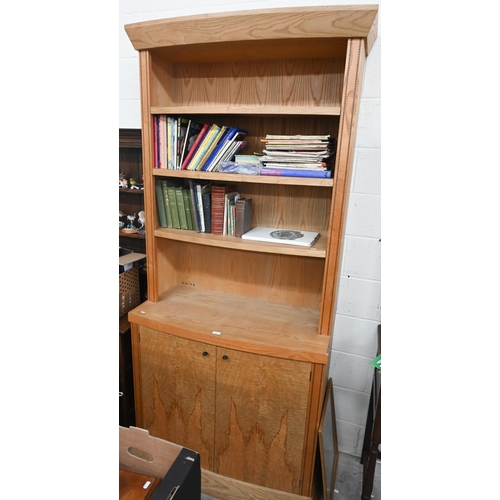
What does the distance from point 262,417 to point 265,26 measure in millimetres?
1645

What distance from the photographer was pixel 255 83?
1725 mm

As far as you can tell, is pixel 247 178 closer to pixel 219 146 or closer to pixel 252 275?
pixel 219 146

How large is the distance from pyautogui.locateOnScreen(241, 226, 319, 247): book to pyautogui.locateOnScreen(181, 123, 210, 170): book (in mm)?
447

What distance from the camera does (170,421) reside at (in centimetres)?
182

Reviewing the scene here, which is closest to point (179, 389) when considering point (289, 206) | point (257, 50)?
point (289, 206)

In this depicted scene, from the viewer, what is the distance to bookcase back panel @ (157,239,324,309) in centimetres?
189

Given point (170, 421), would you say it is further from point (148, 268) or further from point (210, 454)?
point (148, 268)

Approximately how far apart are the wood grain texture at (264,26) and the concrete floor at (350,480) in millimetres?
2094
